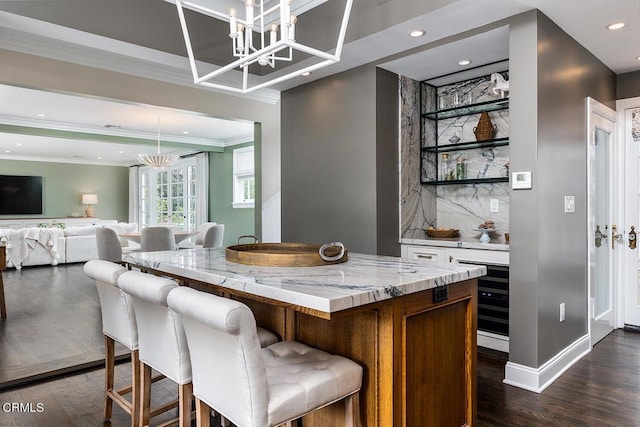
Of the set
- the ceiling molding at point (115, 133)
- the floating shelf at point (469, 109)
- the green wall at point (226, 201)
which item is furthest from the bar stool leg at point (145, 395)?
the ceiling molding at point (115, 133)

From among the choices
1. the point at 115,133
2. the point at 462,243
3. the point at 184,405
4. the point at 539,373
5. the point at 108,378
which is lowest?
the point at 539,373

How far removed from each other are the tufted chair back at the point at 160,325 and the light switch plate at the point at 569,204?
280 centimetres

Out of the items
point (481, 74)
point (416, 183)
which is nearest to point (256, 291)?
point (416, 183)

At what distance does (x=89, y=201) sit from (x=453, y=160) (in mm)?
11350

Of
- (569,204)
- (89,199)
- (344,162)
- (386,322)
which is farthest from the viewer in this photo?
(89,199)

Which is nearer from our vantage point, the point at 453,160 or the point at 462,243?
the point at 462,243

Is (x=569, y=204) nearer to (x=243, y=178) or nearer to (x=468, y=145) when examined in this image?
(x=468, y=145)

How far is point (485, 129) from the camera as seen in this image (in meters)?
3.76

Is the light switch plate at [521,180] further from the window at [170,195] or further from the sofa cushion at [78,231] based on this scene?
the sofa cushion at [78,231]

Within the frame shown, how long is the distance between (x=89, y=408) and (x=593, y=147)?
4.15m

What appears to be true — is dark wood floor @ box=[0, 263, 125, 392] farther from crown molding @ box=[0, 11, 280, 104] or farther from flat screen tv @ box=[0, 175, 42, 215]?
flat screen tv @ box=[0, 175, 42, 215]

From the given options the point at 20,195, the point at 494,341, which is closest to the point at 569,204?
the point at 494,341

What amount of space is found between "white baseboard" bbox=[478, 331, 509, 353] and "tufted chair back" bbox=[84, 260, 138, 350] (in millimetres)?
2622

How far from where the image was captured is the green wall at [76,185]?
11758mm
